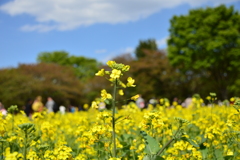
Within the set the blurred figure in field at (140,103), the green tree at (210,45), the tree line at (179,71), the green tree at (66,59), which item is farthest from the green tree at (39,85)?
the green tree at (66,59)

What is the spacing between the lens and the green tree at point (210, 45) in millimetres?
24859

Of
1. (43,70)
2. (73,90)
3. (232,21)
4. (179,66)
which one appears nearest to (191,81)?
(179,66)

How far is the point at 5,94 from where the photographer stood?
81.9 ft

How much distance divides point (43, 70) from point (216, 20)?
56.0 ft

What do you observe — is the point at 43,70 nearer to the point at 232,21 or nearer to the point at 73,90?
the point at 73,90

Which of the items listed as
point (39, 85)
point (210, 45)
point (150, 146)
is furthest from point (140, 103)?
point (39, 85)

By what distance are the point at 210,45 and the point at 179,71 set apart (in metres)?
5.88

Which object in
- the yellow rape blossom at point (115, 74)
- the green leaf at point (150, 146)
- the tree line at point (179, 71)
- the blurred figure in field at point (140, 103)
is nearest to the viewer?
the yellow rape blossom at point (115, 74)

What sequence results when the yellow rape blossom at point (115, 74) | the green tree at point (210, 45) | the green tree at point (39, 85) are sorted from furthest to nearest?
the green tree at point (39, 85) → the green tree at point (210, 45) → the yellow rape blossom at point (115, 74)

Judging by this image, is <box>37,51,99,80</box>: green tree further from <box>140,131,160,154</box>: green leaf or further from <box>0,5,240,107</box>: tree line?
<box>140,131,160,154</box>: green leaf

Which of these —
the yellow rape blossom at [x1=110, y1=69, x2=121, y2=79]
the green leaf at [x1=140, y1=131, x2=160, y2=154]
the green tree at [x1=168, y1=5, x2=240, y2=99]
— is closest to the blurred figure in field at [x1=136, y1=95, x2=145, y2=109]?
the green tree at [x1=168, y1=5, x2=240, y2=99]

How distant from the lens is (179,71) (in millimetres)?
30031

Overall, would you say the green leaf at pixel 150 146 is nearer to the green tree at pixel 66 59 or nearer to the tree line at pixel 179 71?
the tree line at pixel 179 71

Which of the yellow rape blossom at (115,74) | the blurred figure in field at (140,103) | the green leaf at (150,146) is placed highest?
the blurred figure in field at (140,103)
